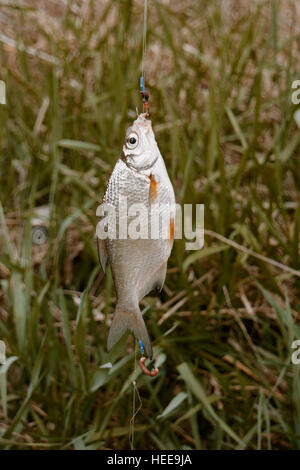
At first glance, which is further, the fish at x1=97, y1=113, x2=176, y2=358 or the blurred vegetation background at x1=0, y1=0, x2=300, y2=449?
the blurred vegetation background at x1=0, y1=0, x2=300, y2=449

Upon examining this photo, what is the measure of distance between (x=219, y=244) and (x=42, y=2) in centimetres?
233

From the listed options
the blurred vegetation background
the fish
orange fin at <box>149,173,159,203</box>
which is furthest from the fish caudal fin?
the blurred vegetation background

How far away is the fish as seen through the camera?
1.03 meters

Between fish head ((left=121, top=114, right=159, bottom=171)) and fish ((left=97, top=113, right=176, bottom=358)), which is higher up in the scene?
fish head ((left=121, top=114, right=159, bottom=171))

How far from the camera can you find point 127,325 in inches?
44.4

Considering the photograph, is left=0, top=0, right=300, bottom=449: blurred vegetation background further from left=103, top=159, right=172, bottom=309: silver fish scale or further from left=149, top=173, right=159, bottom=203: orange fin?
left=149, top=173, right=159, bottom=203: orange fin

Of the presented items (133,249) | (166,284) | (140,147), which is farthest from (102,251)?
(166,284)

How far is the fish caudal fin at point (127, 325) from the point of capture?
1092 millimetres

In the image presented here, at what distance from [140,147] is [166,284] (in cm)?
105

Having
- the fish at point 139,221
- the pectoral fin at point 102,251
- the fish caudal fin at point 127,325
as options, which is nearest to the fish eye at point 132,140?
the fish at point 139,221

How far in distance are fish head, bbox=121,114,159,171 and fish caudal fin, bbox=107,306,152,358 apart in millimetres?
279

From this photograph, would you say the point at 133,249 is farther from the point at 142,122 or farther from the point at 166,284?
the point at 166,284
